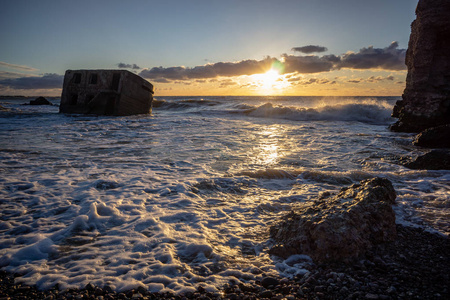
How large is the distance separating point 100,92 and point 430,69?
1808cm

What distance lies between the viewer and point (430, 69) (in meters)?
11.4

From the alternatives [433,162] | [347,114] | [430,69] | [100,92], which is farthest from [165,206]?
[347,114]

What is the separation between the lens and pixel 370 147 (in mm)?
7992

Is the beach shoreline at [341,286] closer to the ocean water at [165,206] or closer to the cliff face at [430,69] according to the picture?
the ocean water at [165,206]

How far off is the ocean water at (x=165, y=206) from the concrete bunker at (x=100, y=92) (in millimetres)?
9162

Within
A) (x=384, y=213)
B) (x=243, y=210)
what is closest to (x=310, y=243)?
(x=384, y=213)

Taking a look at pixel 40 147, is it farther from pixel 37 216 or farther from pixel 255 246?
pixel 255 246

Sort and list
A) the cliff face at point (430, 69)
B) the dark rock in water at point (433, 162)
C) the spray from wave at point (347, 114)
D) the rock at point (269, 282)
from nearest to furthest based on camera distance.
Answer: the rock at point (269, 282)
the dark rock in water at point (433, 162)
the cliff face at point (430, 69)
the spray from wave at point (347, 114)

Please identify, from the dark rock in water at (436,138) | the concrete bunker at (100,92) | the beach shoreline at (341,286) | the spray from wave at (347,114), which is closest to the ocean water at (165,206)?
the beach shoreline at (341,286)

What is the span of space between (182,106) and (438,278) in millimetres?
32611

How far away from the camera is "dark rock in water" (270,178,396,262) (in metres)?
2.29

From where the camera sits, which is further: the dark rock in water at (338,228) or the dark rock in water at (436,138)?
the dark rock in water at (436,138)

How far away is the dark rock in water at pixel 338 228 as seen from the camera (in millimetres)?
2289

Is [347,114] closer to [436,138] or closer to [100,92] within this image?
[436,138]
